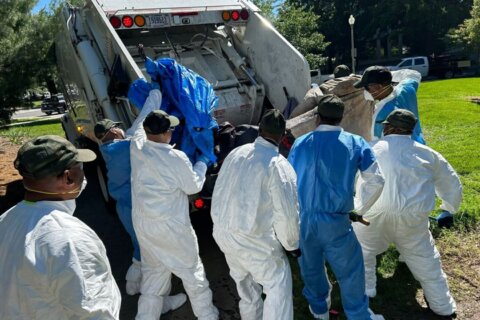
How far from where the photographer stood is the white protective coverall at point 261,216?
2.59 m

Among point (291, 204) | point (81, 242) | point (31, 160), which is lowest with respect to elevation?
point (291, 204)

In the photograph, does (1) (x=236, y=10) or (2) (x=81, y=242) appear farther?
(1) (x=236, y=10)

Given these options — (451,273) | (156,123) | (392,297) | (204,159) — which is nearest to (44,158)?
(156,123)

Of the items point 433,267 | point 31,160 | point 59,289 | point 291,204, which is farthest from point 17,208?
point 433,267

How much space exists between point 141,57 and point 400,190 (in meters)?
3.13

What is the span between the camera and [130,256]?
4.43m

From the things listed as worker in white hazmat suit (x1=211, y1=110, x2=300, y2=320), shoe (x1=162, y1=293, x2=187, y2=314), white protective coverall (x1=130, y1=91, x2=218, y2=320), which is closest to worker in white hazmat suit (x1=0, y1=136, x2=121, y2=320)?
worker in white hazmat suit (x1=211, y1=110, x2=300, y2=320)

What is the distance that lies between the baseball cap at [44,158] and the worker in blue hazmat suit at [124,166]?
5.37 feet

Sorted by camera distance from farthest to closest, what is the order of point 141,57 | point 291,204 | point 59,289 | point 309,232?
point 141,57 → point 309,232 → point 291,204 → point 59,289

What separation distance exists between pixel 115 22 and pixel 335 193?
10.2ft

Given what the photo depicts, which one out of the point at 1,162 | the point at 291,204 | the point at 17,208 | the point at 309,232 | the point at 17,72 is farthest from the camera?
the point at 17,72

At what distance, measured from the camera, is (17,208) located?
1685mm

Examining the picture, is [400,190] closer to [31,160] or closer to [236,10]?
[31,160]

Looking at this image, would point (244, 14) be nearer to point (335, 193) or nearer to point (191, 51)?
point (191, 51)
